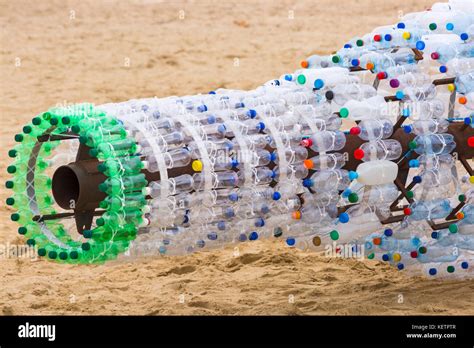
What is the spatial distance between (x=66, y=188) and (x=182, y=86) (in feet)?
20.5

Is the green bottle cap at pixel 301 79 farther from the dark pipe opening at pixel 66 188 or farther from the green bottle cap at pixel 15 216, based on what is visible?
the green bottle cap at pixel 15 216

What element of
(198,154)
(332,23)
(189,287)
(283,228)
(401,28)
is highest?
(332,23)

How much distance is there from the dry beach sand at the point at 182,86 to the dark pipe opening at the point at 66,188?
0.39 metres

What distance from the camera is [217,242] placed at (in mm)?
5535

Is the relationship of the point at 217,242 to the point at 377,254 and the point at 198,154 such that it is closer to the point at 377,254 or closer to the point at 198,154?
the point at 198,154

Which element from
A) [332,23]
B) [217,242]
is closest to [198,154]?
[217,242]

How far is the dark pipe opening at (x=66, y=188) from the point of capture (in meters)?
5.37

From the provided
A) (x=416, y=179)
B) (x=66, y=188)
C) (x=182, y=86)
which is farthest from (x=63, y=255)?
(x=182, y=86)

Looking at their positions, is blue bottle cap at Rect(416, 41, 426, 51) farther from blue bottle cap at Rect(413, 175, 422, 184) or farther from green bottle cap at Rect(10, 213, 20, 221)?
green bottle cap at Rect(10, 213, 20, 221)

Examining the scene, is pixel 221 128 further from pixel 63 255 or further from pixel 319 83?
pixel 63 255

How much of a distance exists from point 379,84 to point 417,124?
0.40 metres

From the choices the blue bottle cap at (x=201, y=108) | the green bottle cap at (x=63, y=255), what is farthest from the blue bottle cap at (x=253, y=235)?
the green bottle cap at (x=63, y=255)

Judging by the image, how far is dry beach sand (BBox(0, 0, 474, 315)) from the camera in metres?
6.32

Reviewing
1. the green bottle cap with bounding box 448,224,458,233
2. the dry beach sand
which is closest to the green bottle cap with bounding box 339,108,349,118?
the green bottle cap with bounding box 448,224,458,233
